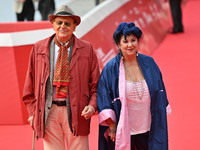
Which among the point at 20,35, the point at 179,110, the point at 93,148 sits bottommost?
the point at 93,148

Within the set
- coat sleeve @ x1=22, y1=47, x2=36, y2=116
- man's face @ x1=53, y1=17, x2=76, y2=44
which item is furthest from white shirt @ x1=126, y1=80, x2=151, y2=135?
coat sleeve @ x1=22, y1=47, x2=36, y2=116

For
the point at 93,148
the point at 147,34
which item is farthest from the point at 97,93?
the point at 147,34

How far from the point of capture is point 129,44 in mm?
2770

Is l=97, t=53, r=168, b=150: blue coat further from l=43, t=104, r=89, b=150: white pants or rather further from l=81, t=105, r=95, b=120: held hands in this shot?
l=43, t=104, r=89, b=150: white pants

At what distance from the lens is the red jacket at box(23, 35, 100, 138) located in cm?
278

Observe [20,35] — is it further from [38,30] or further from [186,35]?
[186,35]

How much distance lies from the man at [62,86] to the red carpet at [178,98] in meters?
1.30

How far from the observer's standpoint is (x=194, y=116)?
4766 millimetres

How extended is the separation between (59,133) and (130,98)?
2.25 feet

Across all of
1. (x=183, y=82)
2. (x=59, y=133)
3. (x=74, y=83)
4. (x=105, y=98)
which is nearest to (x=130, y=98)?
(x=105, y=98)

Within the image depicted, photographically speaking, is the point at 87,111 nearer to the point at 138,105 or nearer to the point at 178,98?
the point at 138,105

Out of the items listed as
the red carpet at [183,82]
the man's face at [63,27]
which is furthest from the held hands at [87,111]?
the red carpet at [183,82]

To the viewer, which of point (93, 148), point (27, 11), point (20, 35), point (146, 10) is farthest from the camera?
point (146, 10)

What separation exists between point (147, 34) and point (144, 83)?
5627 mm
